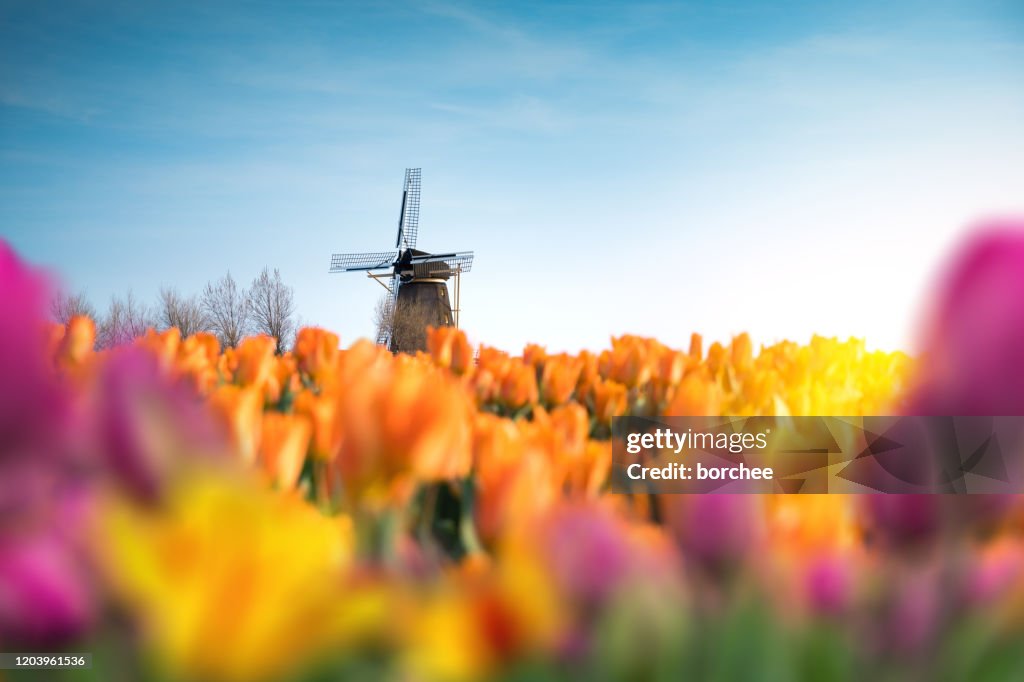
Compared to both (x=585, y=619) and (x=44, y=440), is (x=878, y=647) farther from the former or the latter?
(x=44, y=440)

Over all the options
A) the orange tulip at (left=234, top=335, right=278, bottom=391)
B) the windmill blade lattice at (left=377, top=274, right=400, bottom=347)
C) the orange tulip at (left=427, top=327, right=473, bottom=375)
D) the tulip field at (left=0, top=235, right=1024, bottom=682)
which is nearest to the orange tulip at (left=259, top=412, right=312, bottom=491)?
the tulip field at (left=0, top=235, right=1024, bottom=682)

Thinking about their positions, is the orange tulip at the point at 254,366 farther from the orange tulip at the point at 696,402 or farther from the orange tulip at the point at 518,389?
the orange tulip at the point at 696,402

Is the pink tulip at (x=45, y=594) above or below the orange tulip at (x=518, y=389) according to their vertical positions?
below

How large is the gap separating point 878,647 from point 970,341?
0.79ft

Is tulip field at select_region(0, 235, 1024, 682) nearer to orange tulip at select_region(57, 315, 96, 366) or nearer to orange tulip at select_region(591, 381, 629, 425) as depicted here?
orange tulip at select_region(591, 381, 629, 425)

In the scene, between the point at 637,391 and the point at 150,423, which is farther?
the point at 637,391

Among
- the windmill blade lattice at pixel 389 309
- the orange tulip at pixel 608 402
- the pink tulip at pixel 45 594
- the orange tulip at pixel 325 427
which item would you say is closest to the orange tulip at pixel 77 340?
the orange tulip at pixel 608 402

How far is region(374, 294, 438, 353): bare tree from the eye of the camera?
3858cm

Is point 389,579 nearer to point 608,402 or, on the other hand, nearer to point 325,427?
point 325,427

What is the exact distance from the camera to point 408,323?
4009 centimetres

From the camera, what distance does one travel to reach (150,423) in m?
0.55

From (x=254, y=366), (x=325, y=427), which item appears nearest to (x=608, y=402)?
(x=254, y=366)

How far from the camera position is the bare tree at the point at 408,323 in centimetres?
3858

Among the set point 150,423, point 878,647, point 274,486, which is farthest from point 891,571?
point 274,486
